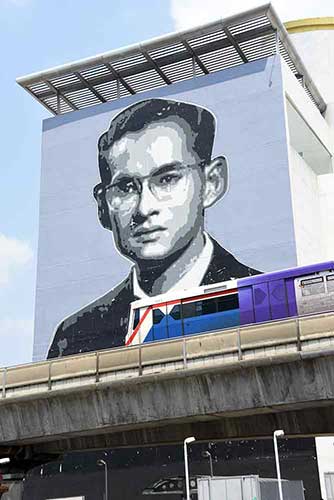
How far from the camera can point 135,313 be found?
111 feet

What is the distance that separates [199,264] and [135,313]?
530 inches

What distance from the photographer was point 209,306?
3131 centimetres

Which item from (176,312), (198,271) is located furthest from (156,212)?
(176,312)

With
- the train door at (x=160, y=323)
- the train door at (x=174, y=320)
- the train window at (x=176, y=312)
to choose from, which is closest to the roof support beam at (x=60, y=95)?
the train door at (x=160, y=323)

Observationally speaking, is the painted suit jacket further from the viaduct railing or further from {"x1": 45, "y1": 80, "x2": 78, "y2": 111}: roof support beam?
the viaduct railing

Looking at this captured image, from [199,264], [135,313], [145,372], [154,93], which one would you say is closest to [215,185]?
[199,264]

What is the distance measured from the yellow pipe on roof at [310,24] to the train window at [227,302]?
37.1 m

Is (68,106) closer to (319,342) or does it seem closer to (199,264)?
(199,264)

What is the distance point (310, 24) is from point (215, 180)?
20929 mm

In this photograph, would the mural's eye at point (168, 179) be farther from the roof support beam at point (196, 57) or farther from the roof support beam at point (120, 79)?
the roof support beam at point (120, 79)

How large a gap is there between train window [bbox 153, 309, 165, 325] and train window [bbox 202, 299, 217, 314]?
7.52ft

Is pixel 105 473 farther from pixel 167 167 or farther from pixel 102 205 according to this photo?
pixel 167 167

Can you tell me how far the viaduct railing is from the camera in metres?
21.6

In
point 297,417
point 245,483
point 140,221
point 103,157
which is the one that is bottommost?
point 245,483
